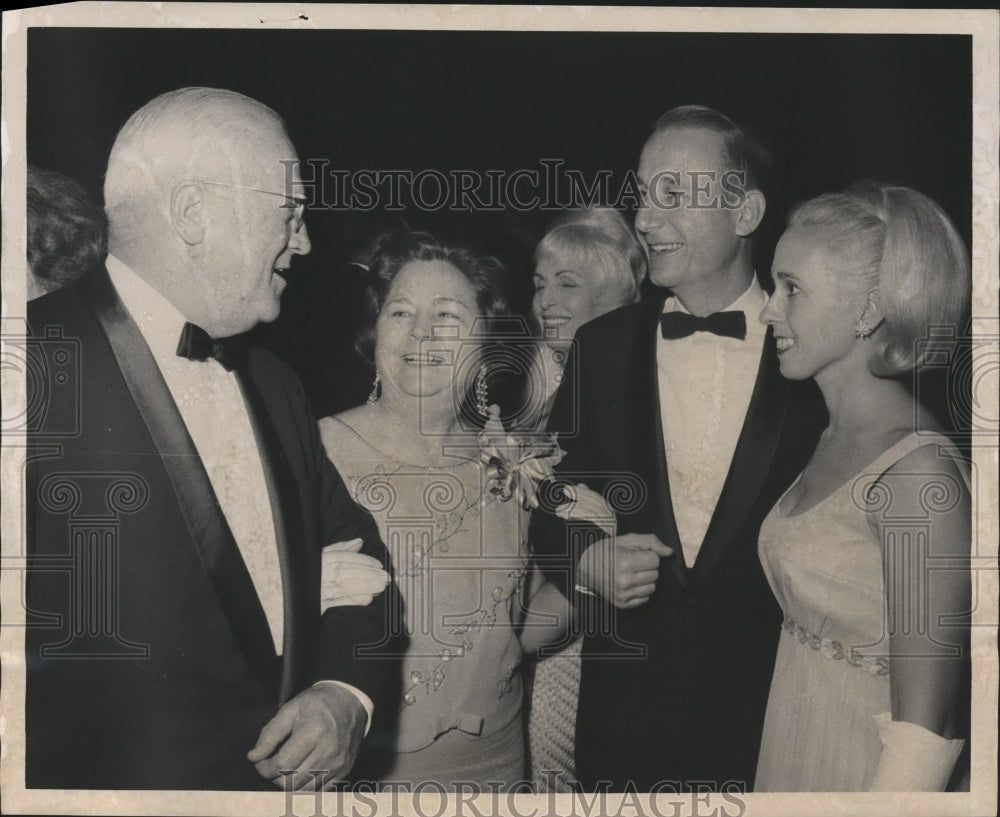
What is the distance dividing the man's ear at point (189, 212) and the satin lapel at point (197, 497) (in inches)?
10.6

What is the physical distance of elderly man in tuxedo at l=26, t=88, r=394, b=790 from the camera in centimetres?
334

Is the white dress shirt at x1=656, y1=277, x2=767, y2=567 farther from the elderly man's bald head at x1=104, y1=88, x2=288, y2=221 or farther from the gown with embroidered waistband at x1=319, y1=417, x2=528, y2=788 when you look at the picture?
the elderly man's bald head at x1=104, y1=88, x2=288, y2=221

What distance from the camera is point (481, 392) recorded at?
3381mm

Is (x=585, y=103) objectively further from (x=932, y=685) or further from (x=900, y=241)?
(x=932, y=685)

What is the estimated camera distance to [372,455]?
336 cm

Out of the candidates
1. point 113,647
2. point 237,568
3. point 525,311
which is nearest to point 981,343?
point 525,311

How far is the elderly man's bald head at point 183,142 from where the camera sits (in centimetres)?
334

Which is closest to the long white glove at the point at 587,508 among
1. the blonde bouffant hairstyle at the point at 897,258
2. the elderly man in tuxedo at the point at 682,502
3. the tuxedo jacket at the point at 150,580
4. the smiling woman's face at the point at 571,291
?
the elderly man in tuxedo at the point at 682,502

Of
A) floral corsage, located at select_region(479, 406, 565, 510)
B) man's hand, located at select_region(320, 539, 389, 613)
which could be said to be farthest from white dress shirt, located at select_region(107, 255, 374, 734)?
floral corsage, located at select_region(479, 406, 565, 510)

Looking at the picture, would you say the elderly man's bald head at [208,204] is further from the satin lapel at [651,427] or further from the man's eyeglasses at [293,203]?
the satin lapel at [651,427]

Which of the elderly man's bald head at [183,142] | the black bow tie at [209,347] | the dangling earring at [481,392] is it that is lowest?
the dangling earring at [481,392]

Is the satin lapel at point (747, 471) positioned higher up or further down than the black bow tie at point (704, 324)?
further down

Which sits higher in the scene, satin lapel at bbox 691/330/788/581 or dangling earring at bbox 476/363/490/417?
dangling earring at bbox 476/363/490/417

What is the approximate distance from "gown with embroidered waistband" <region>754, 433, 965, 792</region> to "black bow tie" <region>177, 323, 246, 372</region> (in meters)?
1.60
